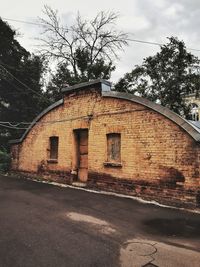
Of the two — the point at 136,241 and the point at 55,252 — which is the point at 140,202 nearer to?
the point at 136,241

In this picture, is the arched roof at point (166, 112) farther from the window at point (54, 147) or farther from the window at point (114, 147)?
the window at point (54, 147)

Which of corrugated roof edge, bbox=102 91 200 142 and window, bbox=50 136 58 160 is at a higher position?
corrugated roof edge, bbox=102 91 200 142

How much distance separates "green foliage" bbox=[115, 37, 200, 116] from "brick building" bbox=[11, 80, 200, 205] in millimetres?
11125

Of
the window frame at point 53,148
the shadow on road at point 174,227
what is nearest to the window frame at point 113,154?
the window frame at point 53,148

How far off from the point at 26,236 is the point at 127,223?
2466mm

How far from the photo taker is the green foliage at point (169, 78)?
22953mm

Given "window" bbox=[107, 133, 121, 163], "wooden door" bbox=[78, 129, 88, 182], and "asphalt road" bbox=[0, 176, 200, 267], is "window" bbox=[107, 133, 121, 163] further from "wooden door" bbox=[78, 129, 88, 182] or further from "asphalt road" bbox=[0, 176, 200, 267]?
"asphalt road" bbox=[0, 176, 200, 267]

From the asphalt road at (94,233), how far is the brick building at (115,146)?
1.04 m

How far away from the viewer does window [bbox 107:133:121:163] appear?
35.7 feet

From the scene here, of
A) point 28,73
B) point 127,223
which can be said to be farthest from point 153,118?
point 28,73

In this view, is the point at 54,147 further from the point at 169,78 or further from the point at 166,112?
the point at 169,78

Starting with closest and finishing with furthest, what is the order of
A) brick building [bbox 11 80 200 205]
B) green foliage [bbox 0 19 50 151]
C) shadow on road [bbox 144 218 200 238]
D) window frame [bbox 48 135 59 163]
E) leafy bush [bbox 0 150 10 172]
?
1. shadow on road [bbox 144 218 200 238]
2. brick building [bbox 11 80 200 205]
3. window frame [bbox 48 135 59 163]
4. leafy bush [bbox 0 150 10 172]
5. green foliage [bbox 0 19 50 151]

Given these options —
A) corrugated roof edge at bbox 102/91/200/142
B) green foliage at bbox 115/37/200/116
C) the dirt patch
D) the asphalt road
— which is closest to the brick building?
corrugated roof edge at bbox 102/91/200/142

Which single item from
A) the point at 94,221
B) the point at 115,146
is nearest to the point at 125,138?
the point at 115,146
